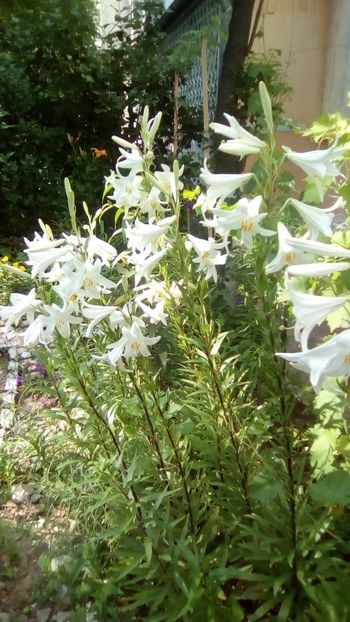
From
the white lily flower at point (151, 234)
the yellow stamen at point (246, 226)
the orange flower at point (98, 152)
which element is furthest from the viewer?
the orange flower at point (98, 152)

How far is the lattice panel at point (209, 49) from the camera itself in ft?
15.6

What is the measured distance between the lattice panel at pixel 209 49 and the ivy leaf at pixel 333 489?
391cm

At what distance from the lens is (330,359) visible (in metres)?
0.87

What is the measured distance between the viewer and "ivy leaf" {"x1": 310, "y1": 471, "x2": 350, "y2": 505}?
1.52m

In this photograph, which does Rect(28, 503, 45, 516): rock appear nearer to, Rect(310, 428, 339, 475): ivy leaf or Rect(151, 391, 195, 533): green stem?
Rect(151, 391, 195, 533): green stem

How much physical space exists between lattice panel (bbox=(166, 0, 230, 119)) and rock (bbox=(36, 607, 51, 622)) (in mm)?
4175

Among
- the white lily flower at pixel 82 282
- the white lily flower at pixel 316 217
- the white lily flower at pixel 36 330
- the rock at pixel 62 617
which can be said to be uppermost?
the white lily flower at pixel 316 217

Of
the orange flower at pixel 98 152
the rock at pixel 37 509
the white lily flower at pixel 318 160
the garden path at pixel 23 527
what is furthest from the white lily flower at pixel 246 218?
the orange flower at pixel 98 152

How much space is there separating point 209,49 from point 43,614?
4.43 metres

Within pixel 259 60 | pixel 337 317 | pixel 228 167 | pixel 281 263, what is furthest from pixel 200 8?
pixel 281 263

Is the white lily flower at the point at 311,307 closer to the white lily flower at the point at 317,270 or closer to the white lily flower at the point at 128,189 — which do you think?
the white lily flower at the point at 317,270

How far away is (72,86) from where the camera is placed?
5184mm

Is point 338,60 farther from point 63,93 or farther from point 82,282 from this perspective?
point 82,282

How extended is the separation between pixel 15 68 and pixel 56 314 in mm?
4379
